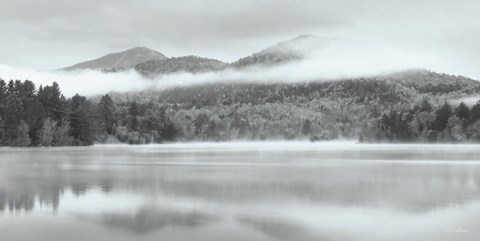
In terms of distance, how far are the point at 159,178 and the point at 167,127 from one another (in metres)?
131

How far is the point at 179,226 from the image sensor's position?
18484 mm

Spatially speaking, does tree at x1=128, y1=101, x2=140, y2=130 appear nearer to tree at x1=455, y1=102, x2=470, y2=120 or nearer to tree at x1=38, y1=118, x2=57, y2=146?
tree at x1=38, y1=118, x2=57, y2=146

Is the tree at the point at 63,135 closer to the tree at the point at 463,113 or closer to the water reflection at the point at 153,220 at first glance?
the tree at the point at 463,113

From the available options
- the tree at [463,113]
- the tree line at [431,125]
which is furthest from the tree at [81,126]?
the tree at [463,113]

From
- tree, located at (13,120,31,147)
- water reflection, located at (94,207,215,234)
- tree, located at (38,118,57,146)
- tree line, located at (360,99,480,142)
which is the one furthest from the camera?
tree line, located at (360,99,480,142)

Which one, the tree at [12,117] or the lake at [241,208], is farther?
the tree at [12,117]

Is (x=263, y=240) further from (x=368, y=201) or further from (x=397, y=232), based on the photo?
(x=368, y=201)

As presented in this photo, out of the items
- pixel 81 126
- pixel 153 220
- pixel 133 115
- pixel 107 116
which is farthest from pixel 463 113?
pixel 153 220

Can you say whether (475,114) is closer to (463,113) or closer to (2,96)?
(463,113)

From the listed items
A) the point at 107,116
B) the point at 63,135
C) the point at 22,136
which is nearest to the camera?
the point at 22,136

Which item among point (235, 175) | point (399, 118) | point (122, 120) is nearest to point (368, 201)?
point (235, 175)

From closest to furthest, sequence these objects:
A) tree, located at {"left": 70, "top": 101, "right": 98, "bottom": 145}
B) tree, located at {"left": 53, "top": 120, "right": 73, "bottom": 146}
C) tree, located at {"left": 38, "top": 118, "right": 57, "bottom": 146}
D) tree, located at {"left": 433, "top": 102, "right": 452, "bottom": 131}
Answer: tree, located at {"left": 38, "top": 118, "right": 57, "bottom": 146}
tree, located at {"left": 53, "top": 120, "right": 73, "bottom": 146}
tree, located at {"left": 70, "top": 101, "right": 98, "bottom": 145}
tree, located at {"left": 433, "top": 102, "right": 452, "bottom": 131}

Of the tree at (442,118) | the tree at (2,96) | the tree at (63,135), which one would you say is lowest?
the tree at (63,135)

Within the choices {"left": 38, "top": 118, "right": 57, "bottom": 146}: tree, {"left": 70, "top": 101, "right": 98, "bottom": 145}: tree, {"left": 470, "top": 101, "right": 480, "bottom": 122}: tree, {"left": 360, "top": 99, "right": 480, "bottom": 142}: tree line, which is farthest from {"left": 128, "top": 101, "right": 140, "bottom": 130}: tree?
{"left": 470, "top": 101, "right": 480, "bottom": 122}: tree
